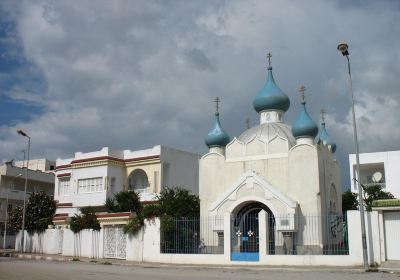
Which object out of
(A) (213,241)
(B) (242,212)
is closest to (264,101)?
→ (B) (242,212)

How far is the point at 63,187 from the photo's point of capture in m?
44.5

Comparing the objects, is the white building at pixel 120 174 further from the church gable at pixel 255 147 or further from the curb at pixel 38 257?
the church gable at pixel 255 147

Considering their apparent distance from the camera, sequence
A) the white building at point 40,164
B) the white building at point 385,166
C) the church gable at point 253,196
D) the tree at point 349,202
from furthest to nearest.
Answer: the white building at point 40,164, the white building at point 385,166, the tree at point 349,202, the church gable at point 253,196

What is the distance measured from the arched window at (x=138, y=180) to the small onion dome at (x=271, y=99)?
13.3 meters

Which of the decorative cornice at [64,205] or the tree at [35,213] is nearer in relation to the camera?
the tree at [35,213]

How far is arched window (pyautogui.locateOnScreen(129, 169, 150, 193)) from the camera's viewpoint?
41906 mm

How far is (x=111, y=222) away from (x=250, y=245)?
32.0 ft

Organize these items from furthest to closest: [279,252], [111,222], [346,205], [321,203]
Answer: [346,205] < [111,222] < [321,203] < [279,252]

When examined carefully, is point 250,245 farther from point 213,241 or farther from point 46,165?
point 46,165

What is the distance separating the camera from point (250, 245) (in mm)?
25031

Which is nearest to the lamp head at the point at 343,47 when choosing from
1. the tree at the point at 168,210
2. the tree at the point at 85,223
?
the tree at the point at 168,210

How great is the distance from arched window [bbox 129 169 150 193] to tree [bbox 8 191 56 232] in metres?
6.84

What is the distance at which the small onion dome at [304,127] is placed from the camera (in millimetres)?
28438

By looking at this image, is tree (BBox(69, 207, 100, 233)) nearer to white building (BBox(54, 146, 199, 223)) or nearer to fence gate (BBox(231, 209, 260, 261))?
white building (BBox(54, 146, 199, 223))
